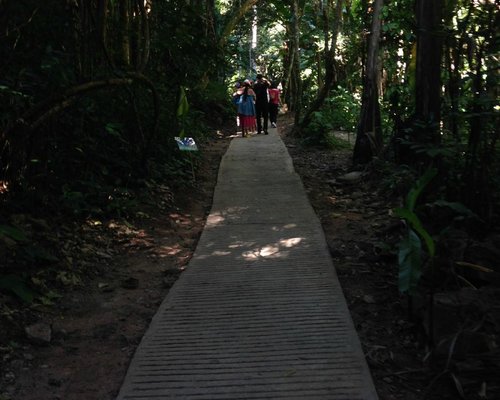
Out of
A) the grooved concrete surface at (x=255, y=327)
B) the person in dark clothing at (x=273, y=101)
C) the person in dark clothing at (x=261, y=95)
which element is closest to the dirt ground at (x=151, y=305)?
the grooved concrete surface at (x=255, y=327)

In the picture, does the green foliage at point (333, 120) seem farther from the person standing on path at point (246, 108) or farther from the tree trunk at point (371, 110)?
the tree trunk at point (371, 110)

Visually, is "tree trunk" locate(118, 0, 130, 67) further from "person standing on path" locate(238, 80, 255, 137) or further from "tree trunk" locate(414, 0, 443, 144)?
"person standing on path" locate(238, 80, 255, 137)

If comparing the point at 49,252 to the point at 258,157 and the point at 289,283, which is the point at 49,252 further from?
the point at 258,157

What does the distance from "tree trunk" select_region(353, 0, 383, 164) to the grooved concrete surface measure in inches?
128

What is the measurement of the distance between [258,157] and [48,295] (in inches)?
309

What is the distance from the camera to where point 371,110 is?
10.1 m

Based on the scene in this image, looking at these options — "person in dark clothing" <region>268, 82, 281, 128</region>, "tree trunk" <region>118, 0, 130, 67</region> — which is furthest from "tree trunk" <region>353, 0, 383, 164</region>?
"person in dark clothing" <region>268, 82, 281, 128</region>

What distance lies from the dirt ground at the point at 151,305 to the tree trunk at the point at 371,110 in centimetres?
151

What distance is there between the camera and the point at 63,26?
21.6 ft

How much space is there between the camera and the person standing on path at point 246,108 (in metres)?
15.7

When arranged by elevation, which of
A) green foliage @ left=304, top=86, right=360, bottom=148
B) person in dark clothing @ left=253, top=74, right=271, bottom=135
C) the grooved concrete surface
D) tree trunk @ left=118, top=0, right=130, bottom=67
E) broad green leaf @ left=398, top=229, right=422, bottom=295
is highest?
tree trunk @ left=118, top=0, right=130, bottom=67

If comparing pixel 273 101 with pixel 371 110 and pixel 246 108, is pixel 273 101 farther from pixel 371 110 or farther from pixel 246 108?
pixel 371 110

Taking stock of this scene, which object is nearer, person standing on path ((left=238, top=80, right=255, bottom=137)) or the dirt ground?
the dirt ground

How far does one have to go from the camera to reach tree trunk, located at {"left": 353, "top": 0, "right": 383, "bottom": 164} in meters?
9.81
